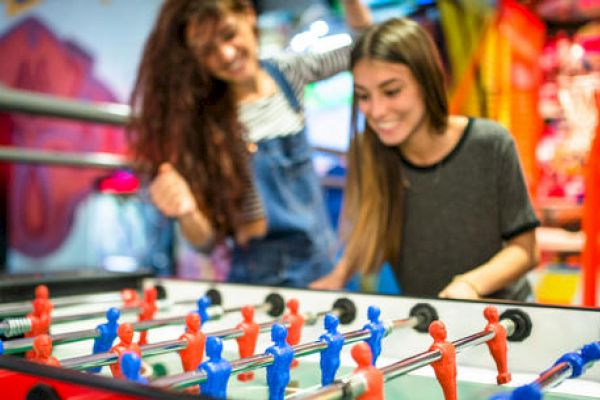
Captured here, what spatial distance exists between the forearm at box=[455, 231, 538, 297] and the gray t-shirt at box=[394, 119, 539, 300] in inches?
1.1

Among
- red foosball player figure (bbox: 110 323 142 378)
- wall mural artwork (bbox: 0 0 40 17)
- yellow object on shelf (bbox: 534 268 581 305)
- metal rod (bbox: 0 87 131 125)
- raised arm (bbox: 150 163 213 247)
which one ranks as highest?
wall mural artwork (bbox: 0 0 40 17)

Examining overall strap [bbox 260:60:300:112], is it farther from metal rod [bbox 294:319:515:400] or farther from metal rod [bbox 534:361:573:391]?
metal rod [bbox 534:361:573:391]

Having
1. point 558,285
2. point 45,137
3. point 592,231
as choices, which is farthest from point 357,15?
point 45,137

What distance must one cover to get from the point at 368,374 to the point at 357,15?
1401 millimetres

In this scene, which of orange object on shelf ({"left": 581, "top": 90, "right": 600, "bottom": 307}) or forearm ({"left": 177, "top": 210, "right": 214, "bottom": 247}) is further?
forearm ({"left": 177, "top": 210, "right": 214, "bottom": 247})

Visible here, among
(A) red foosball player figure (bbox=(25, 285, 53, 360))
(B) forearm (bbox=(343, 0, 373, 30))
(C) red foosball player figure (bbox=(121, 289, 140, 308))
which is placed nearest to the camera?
(A) red foosball player figure (bbox=(25, 285, 53, 360))

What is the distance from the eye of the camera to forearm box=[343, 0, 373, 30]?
1.89 meters

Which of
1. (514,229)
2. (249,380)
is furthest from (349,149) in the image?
(249,380)

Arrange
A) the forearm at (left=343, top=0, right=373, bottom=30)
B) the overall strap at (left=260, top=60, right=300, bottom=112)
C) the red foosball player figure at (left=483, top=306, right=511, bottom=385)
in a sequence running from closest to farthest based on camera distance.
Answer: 1. the red foosball player figure at (left=483, top=306, right=511, bottom=385)
2. the forearm at (left=343, top=0, right=373, bottom=30)
3. the overall strap at (left=260, top=60, right=300, bottom=112)

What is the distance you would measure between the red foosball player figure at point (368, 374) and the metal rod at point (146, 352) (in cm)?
33

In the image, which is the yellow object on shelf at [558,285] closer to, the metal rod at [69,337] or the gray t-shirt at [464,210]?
the gray t-shirt at [464,210]

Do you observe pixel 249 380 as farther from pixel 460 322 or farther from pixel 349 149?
pixel 349 149

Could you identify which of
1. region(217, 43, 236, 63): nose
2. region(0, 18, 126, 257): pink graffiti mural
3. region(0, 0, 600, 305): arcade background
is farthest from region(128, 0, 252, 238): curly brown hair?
region(0, 18, 126, 257): pink graffiti mural

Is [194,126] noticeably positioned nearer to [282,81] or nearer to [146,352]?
[282,81]
